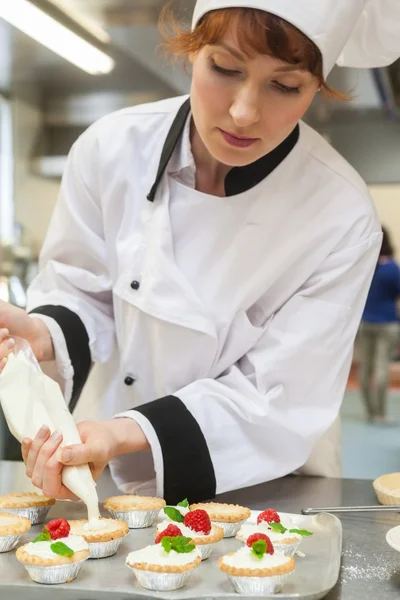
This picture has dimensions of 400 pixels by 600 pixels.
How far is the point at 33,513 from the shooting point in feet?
3.98

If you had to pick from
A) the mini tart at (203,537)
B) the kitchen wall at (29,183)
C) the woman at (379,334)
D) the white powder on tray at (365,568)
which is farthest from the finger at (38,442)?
the woman at (379,334)

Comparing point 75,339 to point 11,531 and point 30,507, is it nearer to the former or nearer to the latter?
point 30,507

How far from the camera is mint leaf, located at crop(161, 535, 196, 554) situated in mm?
981

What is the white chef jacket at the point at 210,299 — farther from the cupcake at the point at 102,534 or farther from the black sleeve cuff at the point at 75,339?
the cupcake at the point at 102,534

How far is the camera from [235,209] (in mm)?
1464

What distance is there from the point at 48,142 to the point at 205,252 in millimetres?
4577

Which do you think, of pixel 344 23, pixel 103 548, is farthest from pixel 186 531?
pixel 344 23

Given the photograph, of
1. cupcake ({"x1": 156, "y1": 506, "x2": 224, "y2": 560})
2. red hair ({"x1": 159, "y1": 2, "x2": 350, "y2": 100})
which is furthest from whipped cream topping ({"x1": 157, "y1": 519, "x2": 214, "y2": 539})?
red hair ({"x1": 159, "y1": 2, "x2": 350, "y2": 100})

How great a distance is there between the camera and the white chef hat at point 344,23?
1.17 m

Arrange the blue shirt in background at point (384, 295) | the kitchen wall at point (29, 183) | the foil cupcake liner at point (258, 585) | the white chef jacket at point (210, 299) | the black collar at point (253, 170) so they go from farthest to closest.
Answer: the blue shirt in background at point (384, 295), the kitchen wall at point (29, 183), the black collar at point (253, 170), the white chef jacket at point (210, 299), the foil cupcake liner at point (258, 585)

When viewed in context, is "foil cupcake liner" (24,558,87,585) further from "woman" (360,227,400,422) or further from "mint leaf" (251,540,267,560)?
"woman" (360,227,400,422)

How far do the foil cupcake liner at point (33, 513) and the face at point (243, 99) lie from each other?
24.7 inches

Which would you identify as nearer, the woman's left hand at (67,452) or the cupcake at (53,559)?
the cupcake at (53,559)

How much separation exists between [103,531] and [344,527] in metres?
0.39
